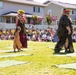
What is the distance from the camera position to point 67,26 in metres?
12.2

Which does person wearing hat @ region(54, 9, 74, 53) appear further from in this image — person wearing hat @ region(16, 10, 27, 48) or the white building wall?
the white building wall

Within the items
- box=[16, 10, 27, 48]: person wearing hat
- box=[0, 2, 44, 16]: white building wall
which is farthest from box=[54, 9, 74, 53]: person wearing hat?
box=[0, 2, 44, 16]: white building wall

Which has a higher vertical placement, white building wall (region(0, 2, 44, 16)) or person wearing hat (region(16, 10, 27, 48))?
white building wall (region(0, 2, 44, 16))

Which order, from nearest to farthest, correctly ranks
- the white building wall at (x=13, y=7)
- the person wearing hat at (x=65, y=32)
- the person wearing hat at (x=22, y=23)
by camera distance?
1. the person wearing hat at (x=65, y=32)
2. the person wearing hat at (x=22, y=23)
3. the white building wall at (x=13, y=7)

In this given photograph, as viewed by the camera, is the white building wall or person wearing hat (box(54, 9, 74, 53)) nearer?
person wearing hat (box(54, 9, 74, 53))

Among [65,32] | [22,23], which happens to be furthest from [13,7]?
[65,32]

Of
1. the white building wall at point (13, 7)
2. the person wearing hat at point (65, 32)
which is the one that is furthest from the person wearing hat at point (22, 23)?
the white building wall at point (13, 7)

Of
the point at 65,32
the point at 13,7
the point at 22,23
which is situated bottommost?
the point at 65,32

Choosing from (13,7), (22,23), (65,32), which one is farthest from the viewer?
(13,7)

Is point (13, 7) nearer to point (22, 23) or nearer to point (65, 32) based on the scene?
point (22, 23)

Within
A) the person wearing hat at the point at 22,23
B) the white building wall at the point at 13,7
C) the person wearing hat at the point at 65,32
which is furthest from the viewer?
the white building wall at the point at 13,7

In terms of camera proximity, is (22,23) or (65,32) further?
(22,23)

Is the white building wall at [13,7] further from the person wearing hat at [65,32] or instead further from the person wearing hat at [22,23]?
the person wearing hat at [65,32]

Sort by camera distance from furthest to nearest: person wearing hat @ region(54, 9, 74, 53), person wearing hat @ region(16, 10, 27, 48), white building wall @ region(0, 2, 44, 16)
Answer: white building wall @ region(0, 2, 44, 16) < person wearing hat @ region(16, 10, 27, 48) < person wearing hat @ region(54, 9, 74, 53)
